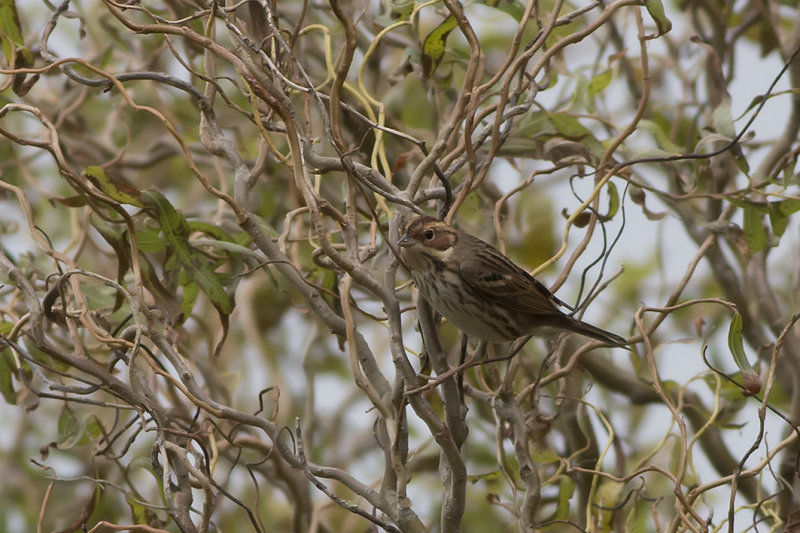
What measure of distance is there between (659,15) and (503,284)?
47.0 inches

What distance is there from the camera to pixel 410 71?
3.33 metres

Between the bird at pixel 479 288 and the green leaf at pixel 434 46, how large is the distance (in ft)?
1.48

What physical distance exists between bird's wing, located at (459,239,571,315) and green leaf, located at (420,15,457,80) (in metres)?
0.63

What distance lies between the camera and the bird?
312 centimetres

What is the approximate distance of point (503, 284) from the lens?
3.51 m

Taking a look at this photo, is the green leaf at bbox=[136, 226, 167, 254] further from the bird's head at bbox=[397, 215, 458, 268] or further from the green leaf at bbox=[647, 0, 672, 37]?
the green leaf at bbox=[647, 0, 672, 37]

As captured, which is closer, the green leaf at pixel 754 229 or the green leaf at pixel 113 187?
the green leaf at pixel 113 187

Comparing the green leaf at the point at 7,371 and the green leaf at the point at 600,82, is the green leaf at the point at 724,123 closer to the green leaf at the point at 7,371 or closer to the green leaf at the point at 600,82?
the green leaf at the point at 600,82

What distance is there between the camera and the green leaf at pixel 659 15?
8.34 feet

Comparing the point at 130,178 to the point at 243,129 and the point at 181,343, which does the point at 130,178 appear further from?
the point at 181,343

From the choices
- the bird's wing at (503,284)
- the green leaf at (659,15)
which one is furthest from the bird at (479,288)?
the green leaf at (659,15)

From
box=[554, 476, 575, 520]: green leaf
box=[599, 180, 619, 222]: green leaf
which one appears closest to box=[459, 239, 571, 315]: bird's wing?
box=[599, 180, 619, 222]: green leaf

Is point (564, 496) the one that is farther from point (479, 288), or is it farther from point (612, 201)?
point (612, 201)

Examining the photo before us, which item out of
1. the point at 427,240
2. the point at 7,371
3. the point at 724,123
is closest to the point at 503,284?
the point at 427,240
